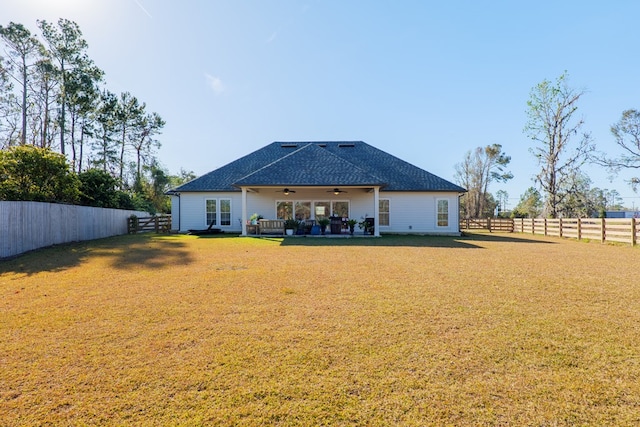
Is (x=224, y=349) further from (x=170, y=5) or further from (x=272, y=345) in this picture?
(x=170, y=5)

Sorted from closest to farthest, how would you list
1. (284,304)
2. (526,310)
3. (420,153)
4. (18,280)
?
(526,310)
(284,304)
(18,280)
(420,153)

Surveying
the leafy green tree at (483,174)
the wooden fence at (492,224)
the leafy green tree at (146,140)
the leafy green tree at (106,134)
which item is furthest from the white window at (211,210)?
the leafy green tree at (483,174)

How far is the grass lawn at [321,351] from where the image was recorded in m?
2.03

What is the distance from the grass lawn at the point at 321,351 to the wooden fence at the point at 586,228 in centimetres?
880

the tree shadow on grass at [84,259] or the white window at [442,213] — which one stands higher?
the white window at [442,213]

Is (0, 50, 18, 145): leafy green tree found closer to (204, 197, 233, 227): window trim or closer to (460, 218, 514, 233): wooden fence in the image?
(204, 197, 233, 227): window trim

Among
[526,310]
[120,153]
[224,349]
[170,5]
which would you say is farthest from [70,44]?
[526,310]

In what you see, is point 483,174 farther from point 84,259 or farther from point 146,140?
point 84,259

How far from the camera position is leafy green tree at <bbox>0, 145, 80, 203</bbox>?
10820 millimetres

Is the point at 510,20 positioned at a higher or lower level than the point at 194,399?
higher

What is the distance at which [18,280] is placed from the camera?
5.95m

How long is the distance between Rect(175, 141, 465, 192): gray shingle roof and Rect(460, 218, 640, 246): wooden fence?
18.5ft

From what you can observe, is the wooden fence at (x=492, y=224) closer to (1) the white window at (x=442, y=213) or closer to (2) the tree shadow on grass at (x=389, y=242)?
(1) the white window at (x=442, y=213)

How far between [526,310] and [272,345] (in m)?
3.50
